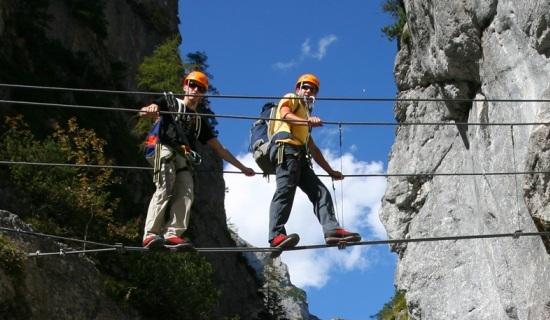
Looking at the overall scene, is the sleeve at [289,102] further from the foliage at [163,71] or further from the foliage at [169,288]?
the foliage at [163,71]

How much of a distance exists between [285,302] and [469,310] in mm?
35560

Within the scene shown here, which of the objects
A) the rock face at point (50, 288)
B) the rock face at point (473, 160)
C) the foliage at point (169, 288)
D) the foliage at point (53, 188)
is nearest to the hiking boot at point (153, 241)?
the rock face at point (473, 160)

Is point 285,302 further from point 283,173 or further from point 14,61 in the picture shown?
point 283,173

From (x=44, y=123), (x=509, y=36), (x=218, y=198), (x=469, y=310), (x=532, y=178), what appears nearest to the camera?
(x=532, y=178)

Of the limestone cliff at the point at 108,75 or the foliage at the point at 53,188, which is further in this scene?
the limestone cliff at the point at 108,75

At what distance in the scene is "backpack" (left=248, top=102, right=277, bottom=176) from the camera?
9.24 metres

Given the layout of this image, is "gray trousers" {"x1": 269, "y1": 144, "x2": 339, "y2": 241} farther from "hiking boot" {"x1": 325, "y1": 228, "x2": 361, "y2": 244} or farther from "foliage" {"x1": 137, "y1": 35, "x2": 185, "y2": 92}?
"foliage" {"x1": 137, "y1": 35, "x2": 185, "y2": 92}

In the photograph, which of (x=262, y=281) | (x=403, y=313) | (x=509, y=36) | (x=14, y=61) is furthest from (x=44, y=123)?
(x=509, y=36)

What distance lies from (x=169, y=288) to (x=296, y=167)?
18.7m

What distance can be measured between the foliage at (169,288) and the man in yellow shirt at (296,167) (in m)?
17.1

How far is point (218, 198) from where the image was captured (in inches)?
1825

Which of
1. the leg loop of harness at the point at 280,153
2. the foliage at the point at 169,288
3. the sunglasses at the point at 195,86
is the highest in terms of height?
the foliage at the point at 169,288

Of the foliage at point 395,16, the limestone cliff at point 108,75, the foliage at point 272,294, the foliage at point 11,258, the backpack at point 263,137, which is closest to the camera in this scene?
the backpack at point 263,137

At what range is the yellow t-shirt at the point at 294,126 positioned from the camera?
30.0 ft
